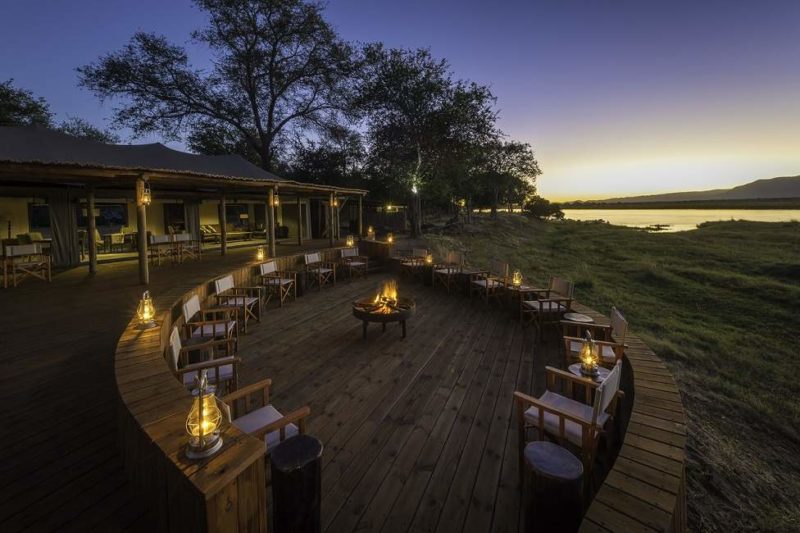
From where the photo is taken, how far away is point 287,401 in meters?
4.02

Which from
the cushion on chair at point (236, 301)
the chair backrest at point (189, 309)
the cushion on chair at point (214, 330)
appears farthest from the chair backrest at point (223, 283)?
the cushion on chair at point (214, 330)

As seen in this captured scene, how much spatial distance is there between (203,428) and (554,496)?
206 centimetres

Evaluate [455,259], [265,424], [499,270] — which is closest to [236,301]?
[265,424]

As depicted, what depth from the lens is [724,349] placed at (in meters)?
8.88

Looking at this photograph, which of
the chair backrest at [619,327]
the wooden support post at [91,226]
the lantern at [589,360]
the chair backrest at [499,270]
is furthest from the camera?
the wooden support post at [91,226]

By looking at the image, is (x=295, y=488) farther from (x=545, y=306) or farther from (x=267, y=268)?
(x=267, y=268)

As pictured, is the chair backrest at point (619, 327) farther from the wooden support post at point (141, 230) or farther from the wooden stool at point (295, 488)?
the wooden support post at point (141, 230)

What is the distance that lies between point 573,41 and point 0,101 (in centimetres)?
3151

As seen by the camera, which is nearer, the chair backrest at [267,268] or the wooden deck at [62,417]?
the wooden deck at [62,417]

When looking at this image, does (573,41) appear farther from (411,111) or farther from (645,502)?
(645,502)

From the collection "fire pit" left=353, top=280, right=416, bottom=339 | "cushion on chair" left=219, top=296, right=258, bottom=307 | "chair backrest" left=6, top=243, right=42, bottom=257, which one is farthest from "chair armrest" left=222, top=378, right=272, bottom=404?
"chair backrest" left=6, top=243, right=42, bottom=257

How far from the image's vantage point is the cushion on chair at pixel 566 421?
2701mm

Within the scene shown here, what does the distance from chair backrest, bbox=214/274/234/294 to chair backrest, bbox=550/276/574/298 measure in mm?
6734

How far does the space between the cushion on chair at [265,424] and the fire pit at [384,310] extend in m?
3.06
